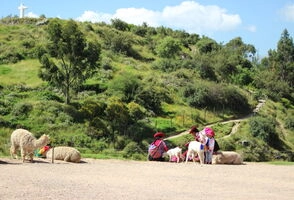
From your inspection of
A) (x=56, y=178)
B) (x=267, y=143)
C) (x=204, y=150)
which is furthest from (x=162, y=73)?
(x=56, y=178)

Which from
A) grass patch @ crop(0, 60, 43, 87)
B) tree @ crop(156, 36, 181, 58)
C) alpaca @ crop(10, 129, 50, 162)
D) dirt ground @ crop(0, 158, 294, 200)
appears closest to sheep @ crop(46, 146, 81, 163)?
alpaca @ crop(10, 129, 50, 162)

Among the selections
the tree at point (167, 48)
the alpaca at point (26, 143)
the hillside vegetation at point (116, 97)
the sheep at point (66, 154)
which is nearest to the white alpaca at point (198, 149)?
the sheep at point (66, 154)

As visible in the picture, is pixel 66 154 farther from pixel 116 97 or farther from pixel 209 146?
pixel 116 97

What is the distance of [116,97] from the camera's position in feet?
165

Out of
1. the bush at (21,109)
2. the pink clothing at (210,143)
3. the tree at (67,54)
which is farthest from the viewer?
the tree at (67,54)

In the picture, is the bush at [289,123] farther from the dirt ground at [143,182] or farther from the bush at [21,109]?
the dirt ground at [143,182]

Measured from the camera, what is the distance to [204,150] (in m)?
20.7

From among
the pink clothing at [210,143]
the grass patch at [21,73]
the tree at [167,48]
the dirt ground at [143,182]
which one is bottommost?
the dirt ground at [143,182]

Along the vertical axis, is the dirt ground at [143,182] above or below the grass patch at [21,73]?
below

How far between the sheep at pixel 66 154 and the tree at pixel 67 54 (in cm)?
2637

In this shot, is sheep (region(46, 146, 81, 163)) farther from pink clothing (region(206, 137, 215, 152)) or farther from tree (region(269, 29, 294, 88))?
tree (region(269, 29, 294, 88))

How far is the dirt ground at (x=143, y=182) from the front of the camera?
37.2 ft

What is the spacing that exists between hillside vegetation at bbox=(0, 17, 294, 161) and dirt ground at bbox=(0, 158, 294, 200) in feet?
37.4

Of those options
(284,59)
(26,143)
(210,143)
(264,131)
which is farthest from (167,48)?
(26,143)
